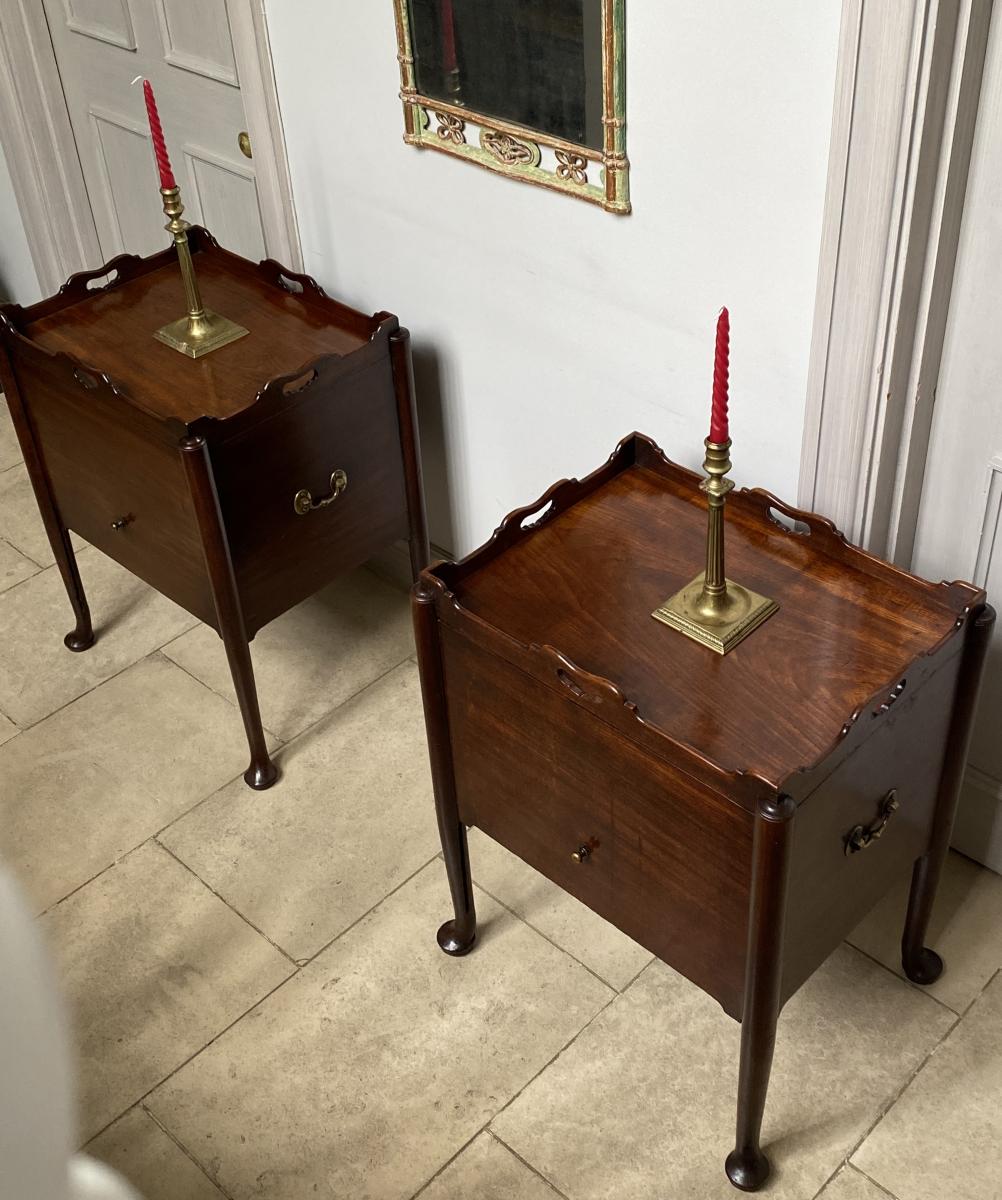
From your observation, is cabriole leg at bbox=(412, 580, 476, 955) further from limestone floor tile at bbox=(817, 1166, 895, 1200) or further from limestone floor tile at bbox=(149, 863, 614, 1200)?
limestone floor tile at bbox=(817, 1166, 895, 1200)

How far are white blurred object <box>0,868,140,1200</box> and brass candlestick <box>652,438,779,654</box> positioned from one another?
93 cm

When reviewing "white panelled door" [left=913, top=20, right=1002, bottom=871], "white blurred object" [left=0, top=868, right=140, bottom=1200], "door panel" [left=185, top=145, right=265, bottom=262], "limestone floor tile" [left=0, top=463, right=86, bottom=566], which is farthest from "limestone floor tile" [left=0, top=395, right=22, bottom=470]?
"white blurred object" [left=0, top=868, right=140, bottom=1200]

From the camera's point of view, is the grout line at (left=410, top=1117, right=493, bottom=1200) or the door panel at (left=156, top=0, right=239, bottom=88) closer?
the grout line at (left=410, top=1117, right=493, bottom=1200)

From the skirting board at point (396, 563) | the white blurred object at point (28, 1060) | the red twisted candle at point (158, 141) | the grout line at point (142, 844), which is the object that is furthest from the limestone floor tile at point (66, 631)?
the white blurred object at point (28, 1060)

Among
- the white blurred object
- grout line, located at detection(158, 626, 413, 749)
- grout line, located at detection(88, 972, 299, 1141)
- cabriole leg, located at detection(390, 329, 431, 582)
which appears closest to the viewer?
the white blurred object

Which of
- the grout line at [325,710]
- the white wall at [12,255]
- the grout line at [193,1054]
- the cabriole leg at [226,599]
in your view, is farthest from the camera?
the white wall at [12,255]

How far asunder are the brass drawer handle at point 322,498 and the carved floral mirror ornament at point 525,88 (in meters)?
0.53

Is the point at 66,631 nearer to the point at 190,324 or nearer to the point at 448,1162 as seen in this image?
the point at 190,324

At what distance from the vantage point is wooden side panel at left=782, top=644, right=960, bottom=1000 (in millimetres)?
1443

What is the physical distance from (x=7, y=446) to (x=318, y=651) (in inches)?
46.0

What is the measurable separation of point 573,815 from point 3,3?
2174 mm

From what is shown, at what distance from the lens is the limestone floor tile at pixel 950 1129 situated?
1701 mm

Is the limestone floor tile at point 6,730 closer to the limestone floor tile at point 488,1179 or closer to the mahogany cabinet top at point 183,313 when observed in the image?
the mahogany cabinet top at point 183,313

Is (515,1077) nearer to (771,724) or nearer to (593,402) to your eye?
(771,724)
